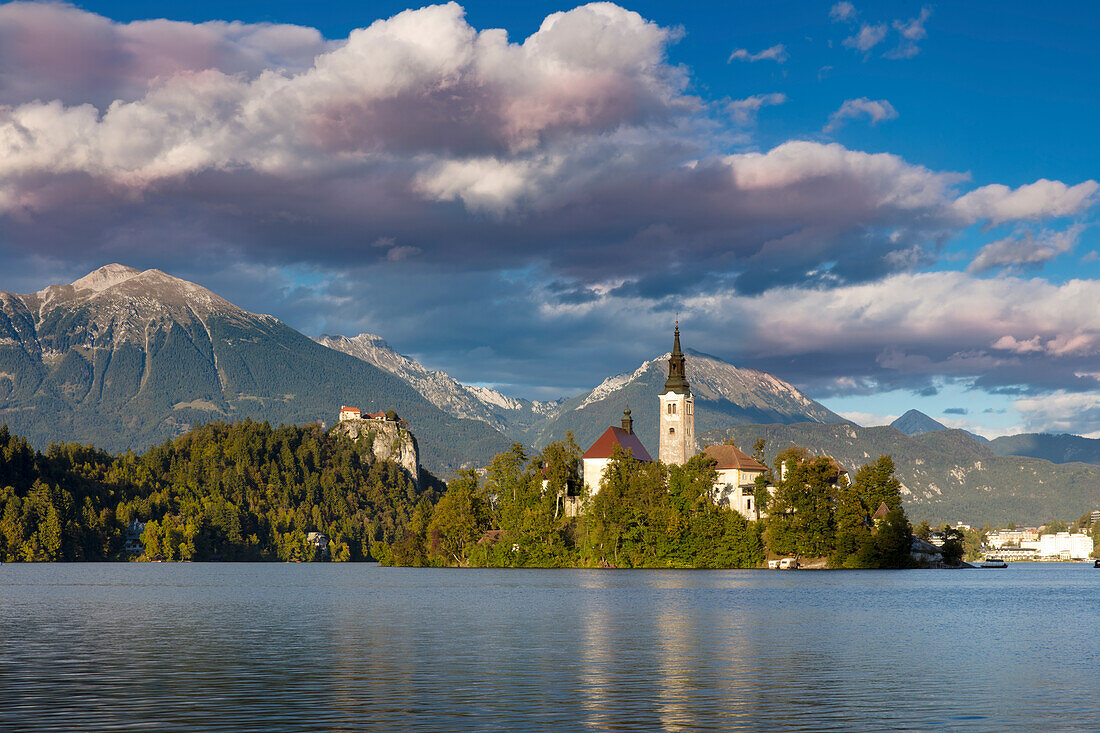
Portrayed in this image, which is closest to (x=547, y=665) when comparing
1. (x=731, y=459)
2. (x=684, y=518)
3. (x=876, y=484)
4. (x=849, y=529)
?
(x=684, y=518)

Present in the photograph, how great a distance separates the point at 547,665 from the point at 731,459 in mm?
150434

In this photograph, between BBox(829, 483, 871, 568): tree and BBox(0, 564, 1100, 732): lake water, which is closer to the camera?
BBox(0, 564, 1100, 732): lake water

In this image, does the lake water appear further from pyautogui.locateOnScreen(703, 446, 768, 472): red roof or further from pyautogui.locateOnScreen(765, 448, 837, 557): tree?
pyautogui.locateOnScreen(703, 446, 768, 472): red roof

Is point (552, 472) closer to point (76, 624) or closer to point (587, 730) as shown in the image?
point (76, 624)

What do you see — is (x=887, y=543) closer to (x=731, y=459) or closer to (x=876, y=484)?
(x=876, y=484)

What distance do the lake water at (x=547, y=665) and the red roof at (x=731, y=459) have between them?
320 feet

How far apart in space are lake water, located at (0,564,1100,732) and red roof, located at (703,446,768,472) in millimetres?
97615

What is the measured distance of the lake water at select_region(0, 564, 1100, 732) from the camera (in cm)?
3412

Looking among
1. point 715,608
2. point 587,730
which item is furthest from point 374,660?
point 715,608

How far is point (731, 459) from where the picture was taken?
640 ft

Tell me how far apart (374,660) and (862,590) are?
7375 cm

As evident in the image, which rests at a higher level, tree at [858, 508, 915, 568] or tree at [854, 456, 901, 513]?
tree at [854, 456, 901, 513]

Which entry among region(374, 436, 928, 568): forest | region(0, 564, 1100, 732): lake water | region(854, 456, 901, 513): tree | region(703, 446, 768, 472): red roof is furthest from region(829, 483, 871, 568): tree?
region(0, 564, 1100, 732): lake water

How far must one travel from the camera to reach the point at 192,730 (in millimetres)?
31094
